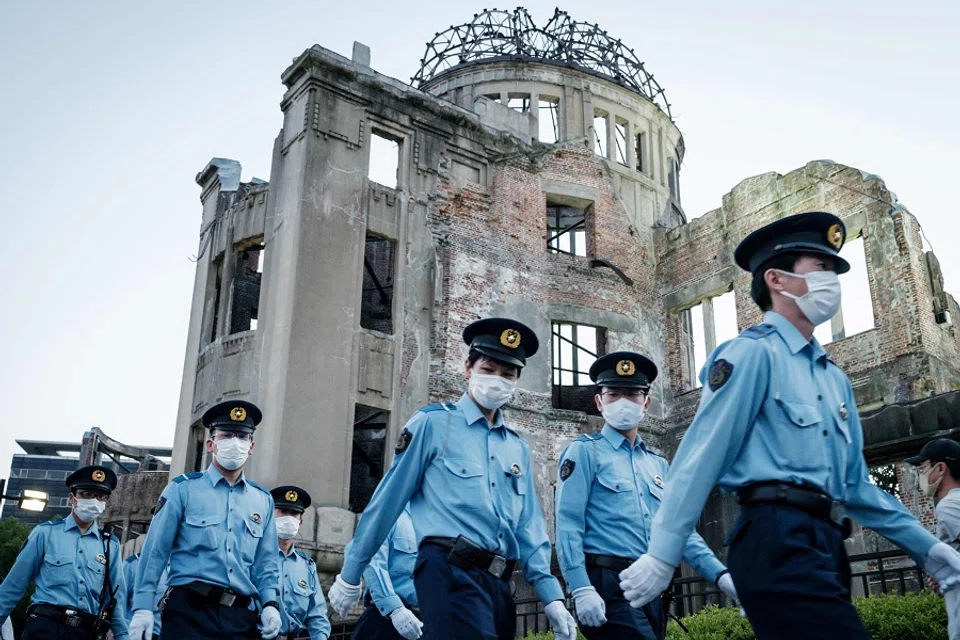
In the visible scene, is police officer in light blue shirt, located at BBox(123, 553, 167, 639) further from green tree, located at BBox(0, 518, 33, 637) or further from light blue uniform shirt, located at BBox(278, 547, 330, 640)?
green tree, located at BBox(0, 518, 33, 637)

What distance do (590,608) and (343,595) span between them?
142 cm

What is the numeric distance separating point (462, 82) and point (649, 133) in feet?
19.6

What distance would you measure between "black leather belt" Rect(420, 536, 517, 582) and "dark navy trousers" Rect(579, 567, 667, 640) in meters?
0.85

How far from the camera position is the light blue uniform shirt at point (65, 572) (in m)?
8.98

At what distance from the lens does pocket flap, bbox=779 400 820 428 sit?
12.2 ft

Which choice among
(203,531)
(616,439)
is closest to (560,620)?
(616,439)

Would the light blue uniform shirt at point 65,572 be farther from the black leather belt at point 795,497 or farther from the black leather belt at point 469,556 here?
the black leather belt at point 795,497

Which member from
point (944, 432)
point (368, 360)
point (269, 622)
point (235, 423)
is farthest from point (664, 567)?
point (368, 360)

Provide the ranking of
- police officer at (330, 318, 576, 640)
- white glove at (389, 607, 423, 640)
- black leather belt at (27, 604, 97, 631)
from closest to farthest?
police officer at (330, 318, 576, 640) → white glove at (389, 607, 423, 640) → black leather belt at (27, 604, 97, 631)

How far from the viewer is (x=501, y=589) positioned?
201 inches

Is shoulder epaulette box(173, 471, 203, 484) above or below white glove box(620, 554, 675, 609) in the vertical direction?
above

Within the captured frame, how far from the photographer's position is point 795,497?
3.55 m

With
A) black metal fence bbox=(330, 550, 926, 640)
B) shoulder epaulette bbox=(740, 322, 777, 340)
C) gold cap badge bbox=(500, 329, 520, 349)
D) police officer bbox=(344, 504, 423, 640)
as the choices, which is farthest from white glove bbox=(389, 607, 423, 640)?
black metal fence bbox=(330, 550, 926, 640)

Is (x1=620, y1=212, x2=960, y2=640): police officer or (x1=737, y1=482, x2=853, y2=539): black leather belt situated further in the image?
(x1=737, y1=482, x2=853, y2=539): black leather belt
